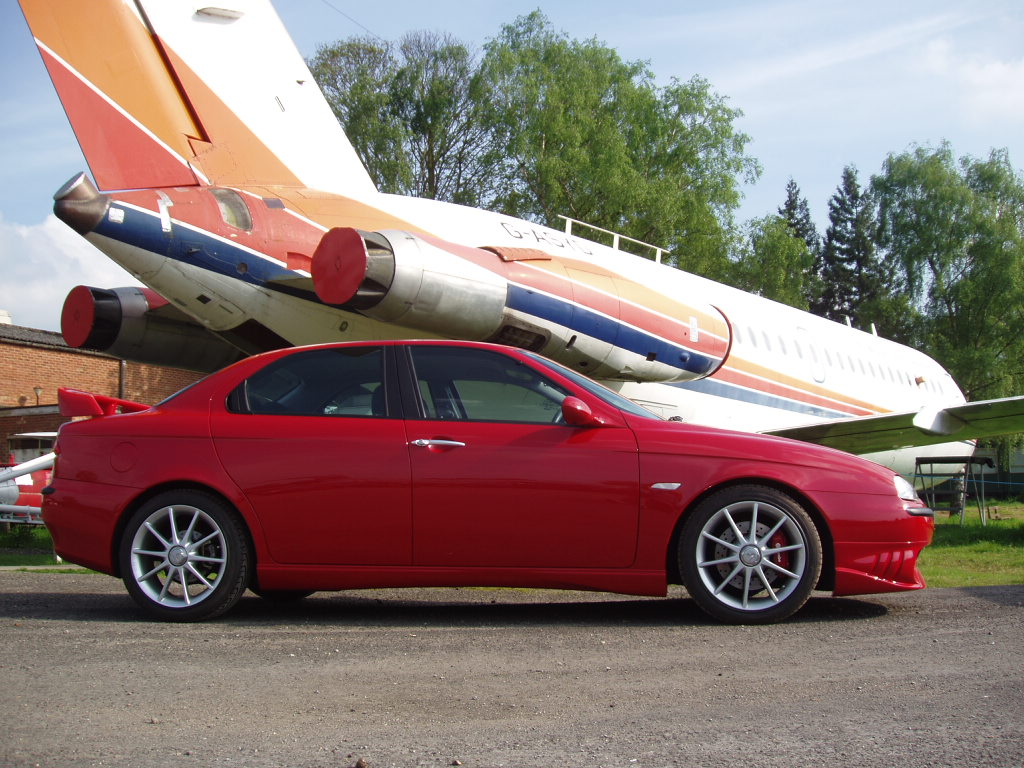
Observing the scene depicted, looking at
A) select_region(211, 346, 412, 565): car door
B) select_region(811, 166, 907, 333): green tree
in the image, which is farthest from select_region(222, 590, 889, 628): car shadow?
select_region(811, 166, 907, 333): green tree

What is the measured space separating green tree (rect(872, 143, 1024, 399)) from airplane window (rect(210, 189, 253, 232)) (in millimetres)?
36466

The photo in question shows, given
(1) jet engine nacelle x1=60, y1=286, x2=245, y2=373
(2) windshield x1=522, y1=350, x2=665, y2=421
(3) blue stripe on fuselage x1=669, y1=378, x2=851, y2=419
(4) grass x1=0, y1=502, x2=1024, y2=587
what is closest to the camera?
A: (2) windshield x1=522, y1=350, x2=665, y2=421

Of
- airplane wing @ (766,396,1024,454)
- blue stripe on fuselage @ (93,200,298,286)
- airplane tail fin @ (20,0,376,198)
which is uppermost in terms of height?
airplane tail fin @ (20,0,376,198)

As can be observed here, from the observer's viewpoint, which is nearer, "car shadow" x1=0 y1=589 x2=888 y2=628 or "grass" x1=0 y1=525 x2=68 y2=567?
"car shadow" x1=0 y1=589 x2=888 y2=628

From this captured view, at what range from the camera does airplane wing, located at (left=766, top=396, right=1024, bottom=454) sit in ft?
39.9

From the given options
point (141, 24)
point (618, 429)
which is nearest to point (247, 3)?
point (141, 24)

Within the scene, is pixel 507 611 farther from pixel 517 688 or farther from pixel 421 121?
pixel 421 121

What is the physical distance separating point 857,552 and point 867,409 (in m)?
13.0

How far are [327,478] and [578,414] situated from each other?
1.27 m

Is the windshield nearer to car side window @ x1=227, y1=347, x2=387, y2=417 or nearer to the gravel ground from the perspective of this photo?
car side window @ x1=227, y1=347, x2=387, y2=417

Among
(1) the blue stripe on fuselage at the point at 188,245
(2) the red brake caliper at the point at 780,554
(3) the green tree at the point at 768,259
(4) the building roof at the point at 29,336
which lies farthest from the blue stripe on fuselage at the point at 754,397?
(3) the green tree at the point at 768,259

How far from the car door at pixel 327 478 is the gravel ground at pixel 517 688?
0.39 metres

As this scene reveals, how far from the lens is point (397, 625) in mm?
5215

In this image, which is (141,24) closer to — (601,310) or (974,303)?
(601,310)
